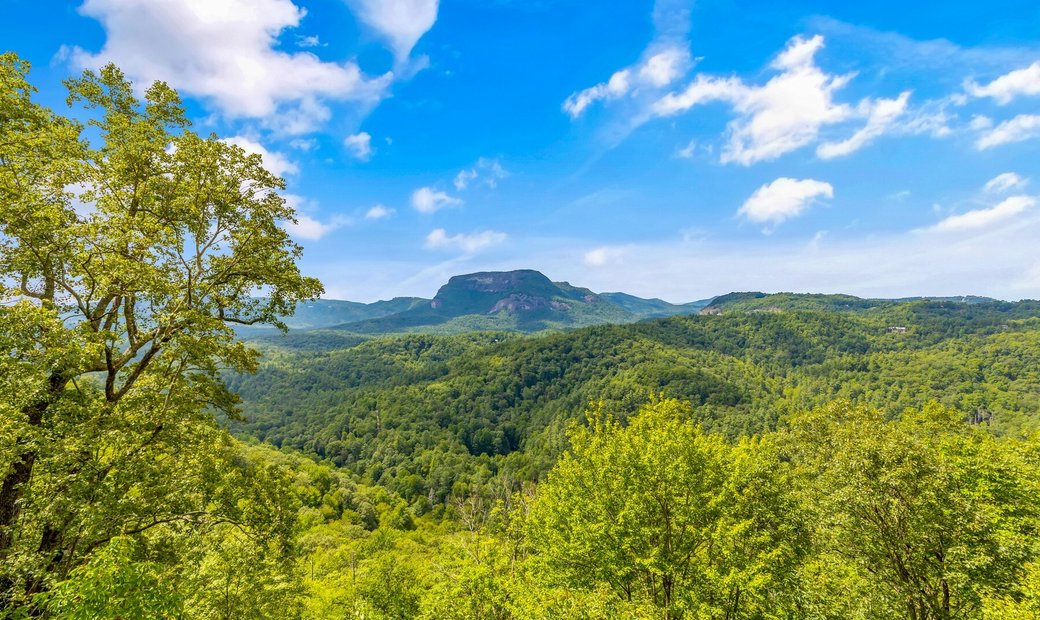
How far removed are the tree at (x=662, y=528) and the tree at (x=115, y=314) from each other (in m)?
16.8

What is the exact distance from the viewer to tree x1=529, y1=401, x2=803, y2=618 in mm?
20125

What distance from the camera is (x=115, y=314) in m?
12.6

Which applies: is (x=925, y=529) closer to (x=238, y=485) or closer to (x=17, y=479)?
(x=238, y=485)

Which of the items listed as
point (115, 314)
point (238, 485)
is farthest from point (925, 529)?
point (115, 314)

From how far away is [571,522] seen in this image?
75.8 feet

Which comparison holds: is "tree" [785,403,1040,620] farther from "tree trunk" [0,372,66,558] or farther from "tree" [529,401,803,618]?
"tree trunk" [0,372,66,558]

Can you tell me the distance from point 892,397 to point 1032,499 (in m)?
204

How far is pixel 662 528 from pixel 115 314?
2335 centimetres

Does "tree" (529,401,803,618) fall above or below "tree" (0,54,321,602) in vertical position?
below

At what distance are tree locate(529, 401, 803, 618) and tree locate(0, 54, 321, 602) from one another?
16.8 meters

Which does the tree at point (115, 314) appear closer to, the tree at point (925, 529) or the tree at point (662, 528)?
the tree at point (662, 528)

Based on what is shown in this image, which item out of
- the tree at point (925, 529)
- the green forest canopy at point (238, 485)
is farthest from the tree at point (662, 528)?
the tree at point (925, 529)

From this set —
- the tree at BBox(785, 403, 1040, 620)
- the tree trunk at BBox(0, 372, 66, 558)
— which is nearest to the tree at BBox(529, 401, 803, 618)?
the tree at BBox(785, 403, 1040, 620)

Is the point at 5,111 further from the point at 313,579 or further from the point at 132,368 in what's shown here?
the point at 313,579
